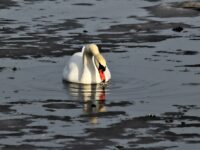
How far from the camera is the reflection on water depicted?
66.7ft

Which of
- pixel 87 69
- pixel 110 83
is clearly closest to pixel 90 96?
pixel 110 83

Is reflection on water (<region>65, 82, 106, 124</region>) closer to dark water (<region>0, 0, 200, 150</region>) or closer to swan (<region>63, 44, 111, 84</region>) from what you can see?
dark water (<region>0, 0, 200, 150</region>)

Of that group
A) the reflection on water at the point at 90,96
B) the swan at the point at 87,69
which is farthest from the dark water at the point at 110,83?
the swan at the point at 87,69

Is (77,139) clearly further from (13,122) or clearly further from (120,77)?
(120,77)

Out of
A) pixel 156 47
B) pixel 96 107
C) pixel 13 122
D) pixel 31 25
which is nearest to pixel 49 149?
pixel 13 122

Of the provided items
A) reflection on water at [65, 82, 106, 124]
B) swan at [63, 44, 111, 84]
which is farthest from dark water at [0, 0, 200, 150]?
swan at [63, 44, 111, 84]

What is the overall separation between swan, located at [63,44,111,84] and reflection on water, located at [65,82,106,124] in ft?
0.63

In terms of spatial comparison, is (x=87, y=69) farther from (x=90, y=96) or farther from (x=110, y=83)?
(x=90, y=96)

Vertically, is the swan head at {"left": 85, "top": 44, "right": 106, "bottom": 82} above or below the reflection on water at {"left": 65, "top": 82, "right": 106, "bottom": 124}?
above

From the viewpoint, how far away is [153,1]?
36469mm

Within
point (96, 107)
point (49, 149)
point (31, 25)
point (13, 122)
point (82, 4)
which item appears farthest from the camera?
point (82, 4)

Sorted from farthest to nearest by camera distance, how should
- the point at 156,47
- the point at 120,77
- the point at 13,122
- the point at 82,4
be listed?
the point at 82,4 < the point at 156,47 < the point at 120,77 < the point at 13,122

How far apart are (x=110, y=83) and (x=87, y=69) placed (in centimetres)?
85

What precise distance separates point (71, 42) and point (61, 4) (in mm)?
7424
